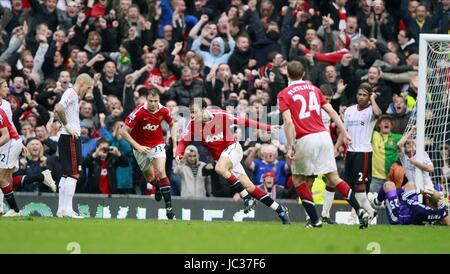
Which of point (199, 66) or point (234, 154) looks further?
point (199, 66)

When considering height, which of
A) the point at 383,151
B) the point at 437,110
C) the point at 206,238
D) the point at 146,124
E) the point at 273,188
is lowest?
the point at 273,188

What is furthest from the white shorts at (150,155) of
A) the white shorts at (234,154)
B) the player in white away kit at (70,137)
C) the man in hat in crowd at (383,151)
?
the man in hat in crowd at (383,151)

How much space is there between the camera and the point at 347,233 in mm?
16219

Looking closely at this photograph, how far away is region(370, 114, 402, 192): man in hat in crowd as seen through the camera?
22.2 metres

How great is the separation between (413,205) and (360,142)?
1.62 metres

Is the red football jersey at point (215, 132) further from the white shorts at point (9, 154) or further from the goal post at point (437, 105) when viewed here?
the goal post at point (437, 105)

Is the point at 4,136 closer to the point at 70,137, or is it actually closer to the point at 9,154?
the point at 9,154

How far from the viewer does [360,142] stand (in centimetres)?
2056

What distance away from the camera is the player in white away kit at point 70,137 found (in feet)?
65.4

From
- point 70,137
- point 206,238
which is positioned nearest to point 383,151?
point 70,137

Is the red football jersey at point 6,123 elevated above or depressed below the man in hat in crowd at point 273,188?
above

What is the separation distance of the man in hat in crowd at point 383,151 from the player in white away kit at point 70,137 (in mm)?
5725

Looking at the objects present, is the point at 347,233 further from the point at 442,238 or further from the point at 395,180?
the point at 395,180
